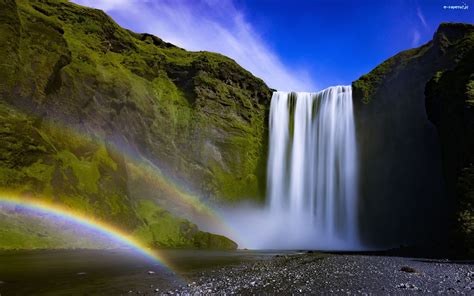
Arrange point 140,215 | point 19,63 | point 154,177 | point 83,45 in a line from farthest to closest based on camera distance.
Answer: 1. point 83,45
2. point 154,177
3. point 140,215
4. point 19,63

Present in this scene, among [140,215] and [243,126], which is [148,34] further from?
[140,215]

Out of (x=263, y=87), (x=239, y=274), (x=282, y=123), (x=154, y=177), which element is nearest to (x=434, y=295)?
(x=239, y=274)

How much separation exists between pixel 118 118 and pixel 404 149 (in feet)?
162

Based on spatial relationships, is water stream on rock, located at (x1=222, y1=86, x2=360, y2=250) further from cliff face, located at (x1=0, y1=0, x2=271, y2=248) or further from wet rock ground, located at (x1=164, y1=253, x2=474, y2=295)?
wet rock ground, located at (x1=164, y1=253, x2=474, y2=295)

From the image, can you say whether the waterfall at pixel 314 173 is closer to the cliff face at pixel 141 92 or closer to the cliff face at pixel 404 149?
the cliff face at pixel 404 149

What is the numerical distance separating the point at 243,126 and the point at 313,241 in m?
27.9

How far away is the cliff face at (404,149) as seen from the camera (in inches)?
2338

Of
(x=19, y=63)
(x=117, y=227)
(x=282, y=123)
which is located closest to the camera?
(x=117, y=227)

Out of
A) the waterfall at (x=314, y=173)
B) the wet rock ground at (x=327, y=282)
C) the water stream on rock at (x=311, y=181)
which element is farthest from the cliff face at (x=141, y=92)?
the wet rock ground at (x=327, y=282)

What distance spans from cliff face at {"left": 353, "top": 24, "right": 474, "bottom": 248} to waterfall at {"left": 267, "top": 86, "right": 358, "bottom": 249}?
2654 mm

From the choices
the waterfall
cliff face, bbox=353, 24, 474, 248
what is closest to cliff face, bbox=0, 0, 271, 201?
the waterfall

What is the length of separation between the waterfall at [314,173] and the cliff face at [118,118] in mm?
5149

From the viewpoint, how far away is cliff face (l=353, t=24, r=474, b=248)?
59375 mm

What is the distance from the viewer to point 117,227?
44.6 meters
